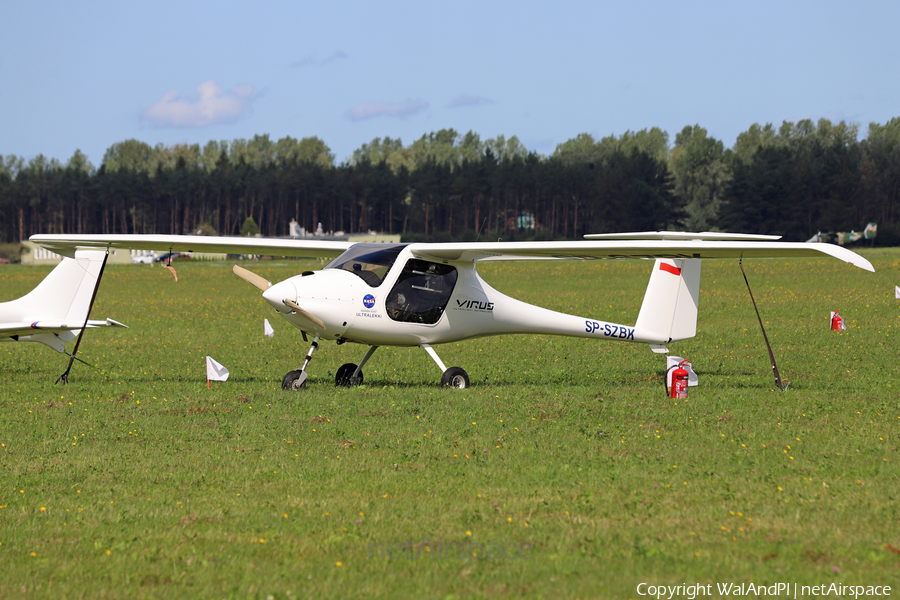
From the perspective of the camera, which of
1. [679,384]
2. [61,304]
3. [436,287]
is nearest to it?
[679,384]

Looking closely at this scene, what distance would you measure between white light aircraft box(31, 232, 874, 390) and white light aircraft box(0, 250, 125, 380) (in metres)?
0.43

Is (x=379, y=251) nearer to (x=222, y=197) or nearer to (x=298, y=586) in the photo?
(x=298, y=586)

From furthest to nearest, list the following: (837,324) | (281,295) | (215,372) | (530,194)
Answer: (530,194) < (837,324) < (215,372) < (281,295)

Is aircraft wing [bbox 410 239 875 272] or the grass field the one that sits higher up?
aircraft wing [bbox 410 239 875 272]

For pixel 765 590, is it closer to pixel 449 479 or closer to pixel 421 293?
pixel 449 479

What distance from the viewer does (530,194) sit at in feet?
347

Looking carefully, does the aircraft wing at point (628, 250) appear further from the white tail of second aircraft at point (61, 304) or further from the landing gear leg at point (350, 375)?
the white tail of second aircraft at point (61, 304)

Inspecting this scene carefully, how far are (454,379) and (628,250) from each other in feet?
11.3

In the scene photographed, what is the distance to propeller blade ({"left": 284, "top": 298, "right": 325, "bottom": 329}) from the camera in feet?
40.1

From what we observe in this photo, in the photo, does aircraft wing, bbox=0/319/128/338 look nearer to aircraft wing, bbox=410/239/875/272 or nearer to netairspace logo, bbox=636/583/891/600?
aircraft wing, bbox=410/239/875/272

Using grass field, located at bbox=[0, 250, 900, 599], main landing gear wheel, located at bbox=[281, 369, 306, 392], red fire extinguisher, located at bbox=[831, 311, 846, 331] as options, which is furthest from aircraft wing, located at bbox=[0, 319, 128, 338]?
red fire extinguisher, located at bbox=[831, 311, 846, 331]

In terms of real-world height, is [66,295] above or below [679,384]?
above

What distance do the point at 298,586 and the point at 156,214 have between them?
131 m

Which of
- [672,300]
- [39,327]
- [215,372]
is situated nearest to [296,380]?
[215,372]
